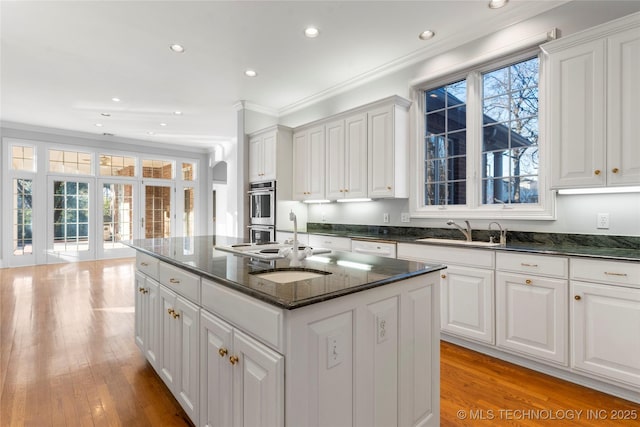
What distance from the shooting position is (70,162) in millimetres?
6980

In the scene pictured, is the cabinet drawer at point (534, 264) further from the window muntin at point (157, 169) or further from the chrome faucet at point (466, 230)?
the window muntin at point (157, 169)

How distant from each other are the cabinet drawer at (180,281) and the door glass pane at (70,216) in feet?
21.5

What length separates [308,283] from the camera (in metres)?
1.25

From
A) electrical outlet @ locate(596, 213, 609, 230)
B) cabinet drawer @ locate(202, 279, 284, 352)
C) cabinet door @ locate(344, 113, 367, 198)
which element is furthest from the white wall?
cabinet drawer @ locate(202, 279, 284, 352)

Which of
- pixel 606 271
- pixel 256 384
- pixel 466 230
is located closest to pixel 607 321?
pixel 606 271

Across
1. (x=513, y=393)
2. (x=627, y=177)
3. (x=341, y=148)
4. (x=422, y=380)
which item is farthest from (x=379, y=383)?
(x=341, y=148)

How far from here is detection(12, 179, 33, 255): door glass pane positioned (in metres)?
6.35

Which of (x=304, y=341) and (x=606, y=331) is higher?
(x=304, y=341)

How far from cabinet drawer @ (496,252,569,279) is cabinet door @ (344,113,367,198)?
5.70 ft

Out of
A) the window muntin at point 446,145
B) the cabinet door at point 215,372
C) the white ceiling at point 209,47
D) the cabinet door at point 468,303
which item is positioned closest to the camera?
the cabinet door at point 215,372

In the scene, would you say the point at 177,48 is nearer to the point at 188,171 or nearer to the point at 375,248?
the point at 375,248

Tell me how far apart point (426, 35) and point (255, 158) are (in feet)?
9.62

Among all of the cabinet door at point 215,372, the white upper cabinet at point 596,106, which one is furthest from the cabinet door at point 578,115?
the cabinet door at point 215,372

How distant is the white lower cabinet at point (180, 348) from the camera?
5.26 feet
